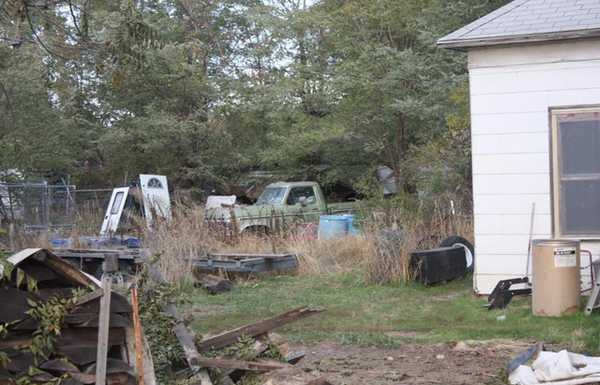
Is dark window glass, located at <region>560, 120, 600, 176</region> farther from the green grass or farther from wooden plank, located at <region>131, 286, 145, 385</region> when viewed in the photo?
wooden plank, located at <region>131, 286, 145, 385</region>

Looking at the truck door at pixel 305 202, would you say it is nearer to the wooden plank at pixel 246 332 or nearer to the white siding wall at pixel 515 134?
the white siding wall at pixel 515 134

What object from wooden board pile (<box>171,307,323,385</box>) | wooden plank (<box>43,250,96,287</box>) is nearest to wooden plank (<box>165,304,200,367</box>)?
wooden board pile (<box>171,307,323,385</box>)

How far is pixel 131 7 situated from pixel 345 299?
6.00 meters

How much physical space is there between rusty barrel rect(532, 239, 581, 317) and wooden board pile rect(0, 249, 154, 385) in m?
Answer: 5.73

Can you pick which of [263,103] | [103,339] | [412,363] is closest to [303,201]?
[263,103]

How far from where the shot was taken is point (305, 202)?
802 inches

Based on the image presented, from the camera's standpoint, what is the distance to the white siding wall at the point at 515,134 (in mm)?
10977

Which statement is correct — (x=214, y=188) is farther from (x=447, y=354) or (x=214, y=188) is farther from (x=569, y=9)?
(x=447, y=354)

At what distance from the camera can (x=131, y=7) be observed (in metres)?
7.16

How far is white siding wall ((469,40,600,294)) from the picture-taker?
11.0 metres

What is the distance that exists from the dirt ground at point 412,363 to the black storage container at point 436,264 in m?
3.62

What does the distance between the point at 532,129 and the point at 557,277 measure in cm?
232

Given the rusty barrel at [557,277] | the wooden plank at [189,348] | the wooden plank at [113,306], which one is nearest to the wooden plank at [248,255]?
the rusty barrel at [557,277]

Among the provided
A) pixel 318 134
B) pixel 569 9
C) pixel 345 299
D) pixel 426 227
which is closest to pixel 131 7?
pixel 345 299
